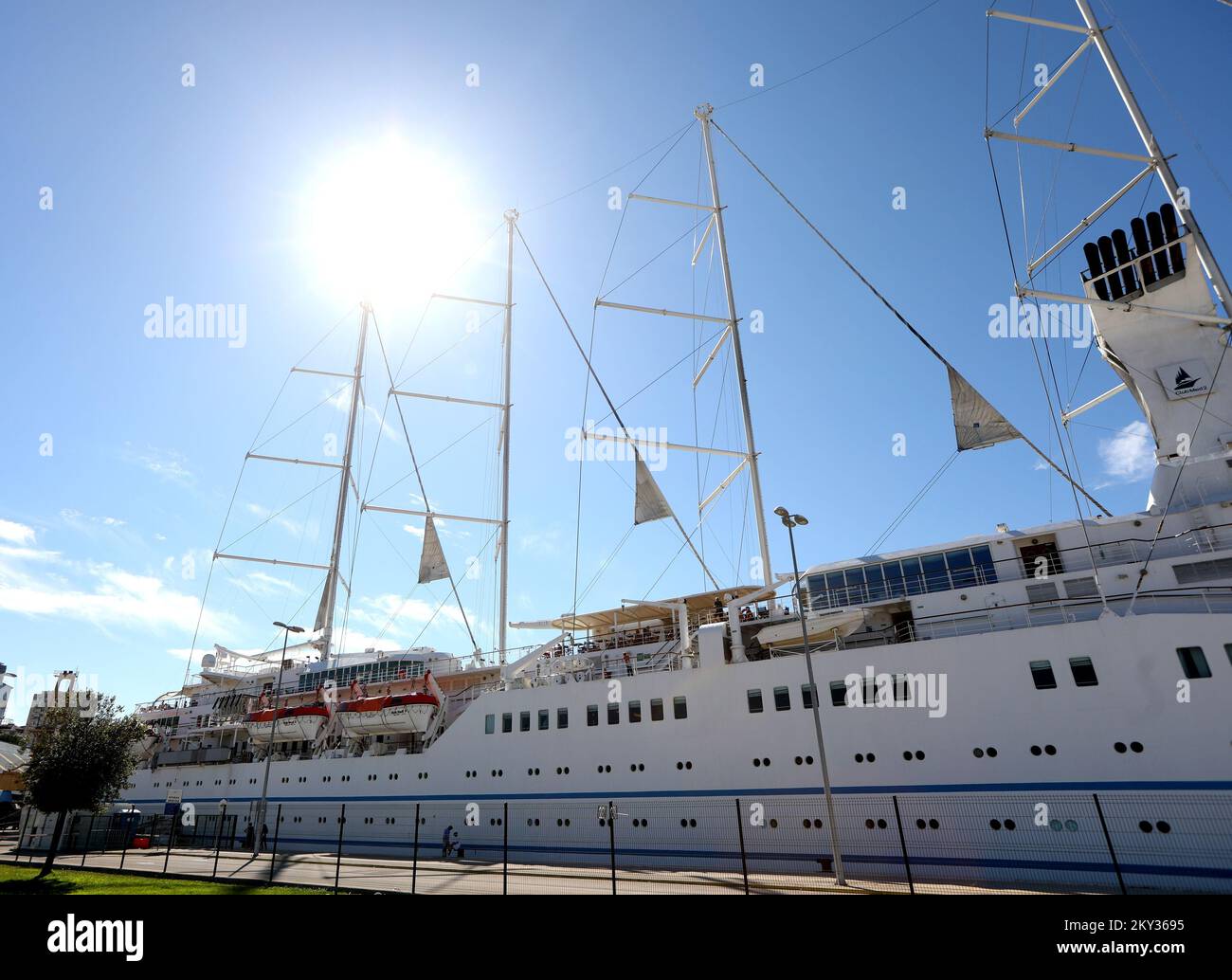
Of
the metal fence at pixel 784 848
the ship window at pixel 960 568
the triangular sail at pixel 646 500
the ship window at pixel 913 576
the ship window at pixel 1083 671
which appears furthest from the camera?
the triangular sail at pixel 646 500

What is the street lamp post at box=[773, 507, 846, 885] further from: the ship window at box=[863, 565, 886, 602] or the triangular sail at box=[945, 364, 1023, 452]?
the triangular sail at box=[945, 364, 1023, 452]

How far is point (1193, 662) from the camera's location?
532 inches

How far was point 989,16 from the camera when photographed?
58.4ft

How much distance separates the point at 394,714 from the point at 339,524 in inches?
735

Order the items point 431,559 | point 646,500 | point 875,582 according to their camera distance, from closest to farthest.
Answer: point 875,582
point 646,500
point 431,559

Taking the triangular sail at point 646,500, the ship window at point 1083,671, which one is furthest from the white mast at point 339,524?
the ship window at point 1083,671

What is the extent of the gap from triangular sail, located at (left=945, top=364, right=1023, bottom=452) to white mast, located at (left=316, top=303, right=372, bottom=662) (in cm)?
3331

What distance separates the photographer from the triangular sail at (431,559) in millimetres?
33469

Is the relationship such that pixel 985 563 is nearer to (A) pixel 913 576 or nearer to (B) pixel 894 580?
(A) pixel 913 576

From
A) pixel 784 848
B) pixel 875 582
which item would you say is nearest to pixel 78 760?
pixel 784 848
